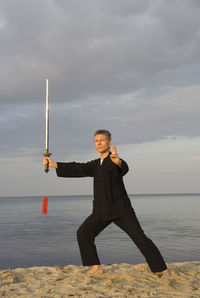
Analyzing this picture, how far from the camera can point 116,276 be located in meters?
5.21

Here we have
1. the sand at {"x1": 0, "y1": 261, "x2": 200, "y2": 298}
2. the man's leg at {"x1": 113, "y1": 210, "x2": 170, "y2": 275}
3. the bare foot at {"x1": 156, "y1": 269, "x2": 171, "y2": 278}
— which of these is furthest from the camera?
the bare foot at {"x1": 156, "y1": 269, "x2": 171, "y2": 278}

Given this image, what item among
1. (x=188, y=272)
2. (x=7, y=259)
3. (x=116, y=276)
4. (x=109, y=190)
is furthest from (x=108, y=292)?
(x=7, y=259)

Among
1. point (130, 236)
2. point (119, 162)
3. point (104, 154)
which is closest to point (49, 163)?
point (104, 154)

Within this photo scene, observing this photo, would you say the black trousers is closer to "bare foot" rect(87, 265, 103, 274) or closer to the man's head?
"bare foot" rect(87, 265, 103, 274)

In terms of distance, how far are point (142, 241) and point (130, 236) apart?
0.64 feet

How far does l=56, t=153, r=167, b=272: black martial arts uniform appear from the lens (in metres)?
5.08

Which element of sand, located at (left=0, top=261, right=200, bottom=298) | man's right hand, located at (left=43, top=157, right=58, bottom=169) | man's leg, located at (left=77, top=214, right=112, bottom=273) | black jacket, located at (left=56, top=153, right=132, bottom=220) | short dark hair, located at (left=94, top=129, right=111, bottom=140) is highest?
short dark hair, located at (left=94, top=129, right=111, bottom=140)

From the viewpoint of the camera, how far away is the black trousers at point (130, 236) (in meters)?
5.05

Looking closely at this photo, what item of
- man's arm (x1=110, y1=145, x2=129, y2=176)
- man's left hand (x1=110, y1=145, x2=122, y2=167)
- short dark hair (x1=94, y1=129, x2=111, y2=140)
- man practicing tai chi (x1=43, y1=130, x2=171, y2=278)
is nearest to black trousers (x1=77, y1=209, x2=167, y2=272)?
man practicing tai chi (x1=43, y1=130, x2=171, y2=278)

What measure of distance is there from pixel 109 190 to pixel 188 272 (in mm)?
1933

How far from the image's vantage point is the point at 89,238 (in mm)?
5395

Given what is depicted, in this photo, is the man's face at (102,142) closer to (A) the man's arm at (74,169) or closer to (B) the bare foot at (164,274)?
(A) the man's arm at (74,169)

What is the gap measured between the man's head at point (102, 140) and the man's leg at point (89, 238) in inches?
41.5

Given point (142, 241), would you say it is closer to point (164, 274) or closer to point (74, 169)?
point (164, 274)
